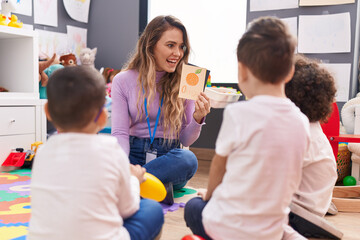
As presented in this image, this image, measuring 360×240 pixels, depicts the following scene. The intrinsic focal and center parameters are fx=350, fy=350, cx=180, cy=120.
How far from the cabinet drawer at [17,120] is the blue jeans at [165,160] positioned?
3.18 feet

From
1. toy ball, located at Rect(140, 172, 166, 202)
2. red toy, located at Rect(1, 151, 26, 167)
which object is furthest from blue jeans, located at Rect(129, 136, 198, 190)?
red toy, located at Rect(1, 151, 26, 167)

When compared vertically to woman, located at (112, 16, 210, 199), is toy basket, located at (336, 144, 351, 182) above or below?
below

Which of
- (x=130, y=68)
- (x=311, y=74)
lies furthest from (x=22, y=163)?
(x=311, y=74)

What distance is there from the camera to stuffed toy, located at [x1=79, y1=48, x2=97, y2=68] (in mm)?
2805

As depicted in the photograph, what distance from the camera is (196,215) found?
0.89m

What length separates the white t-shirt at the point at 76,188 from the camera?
63 centimetres

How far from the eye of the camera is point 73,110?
66 centimetres

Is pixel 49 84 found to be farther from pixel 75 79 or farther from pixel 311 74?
pixel 311 74

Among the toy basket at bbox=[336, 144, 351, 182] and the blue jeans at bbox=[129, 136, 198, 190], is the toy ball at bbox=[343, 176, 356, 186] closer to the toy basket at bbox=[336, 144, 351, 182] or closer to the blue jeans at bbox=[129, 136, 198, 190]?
the toy basket at bbox=[336, 144, 351, 182]

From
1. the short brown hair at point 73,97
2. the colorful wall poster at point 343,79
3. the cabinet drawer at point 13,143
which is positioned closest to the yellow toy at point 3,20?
A: the cabinet drawer at point 13,143

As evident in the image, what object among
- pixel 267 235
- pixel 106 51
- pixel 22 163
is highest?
pixel 106 51

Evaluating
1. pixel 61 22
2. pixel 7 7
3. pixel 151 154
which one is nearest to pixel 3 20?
pixel 7 7

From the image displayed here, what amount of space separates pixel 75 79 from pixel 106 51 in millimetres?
2432

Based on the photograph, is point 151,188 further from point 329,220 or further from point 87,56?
point 87,56
